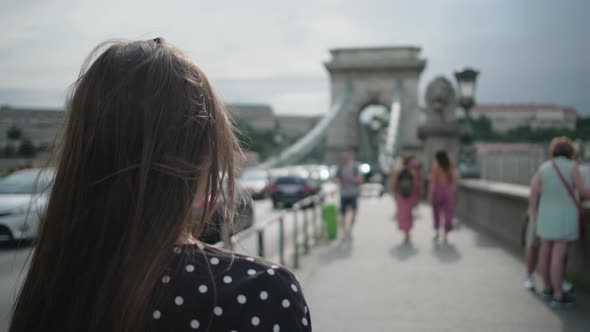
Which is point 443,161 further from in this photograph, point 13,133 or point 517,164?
point 13,133

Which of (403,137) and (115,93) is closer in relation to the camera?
(115,93)

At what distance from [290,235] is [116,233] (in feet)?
33.4

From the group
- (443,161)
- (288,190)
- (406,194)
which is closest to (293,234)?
(406,194)

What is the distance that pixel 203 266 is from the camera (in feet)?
3.59

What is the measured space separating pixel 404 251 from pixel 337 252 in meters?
0.91

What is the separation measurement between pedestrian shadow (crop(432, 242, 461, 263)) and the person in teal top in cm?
233

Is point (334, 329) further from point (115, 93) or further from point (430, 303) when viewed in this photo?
point (115, 93)

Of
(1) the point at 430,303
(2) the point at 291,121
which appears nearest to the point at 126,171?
(1) the point at 430,303

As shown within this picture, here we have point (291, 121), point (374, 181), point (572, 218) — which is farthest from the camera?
point (291, 121)

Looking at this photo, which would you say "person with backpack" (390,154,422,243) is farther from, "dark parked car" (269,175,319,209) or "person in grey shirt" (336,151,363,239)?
"dark parked car" (269,175,319,209)

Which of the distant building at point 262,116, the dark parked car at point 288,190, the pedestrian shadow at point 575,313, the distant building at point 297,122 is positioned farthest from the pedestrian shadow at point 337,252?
the distant building at point 297,122

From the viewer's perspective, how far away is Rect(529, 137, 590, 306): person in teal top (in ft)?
16.8

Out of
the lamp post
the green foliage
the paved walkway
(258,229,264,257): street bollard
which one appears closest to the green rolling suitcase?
the paved walkway

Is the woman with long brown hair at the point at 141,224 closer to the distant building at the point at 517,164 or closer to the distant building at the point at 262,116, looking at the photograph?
the distant building at the point at 517,164
